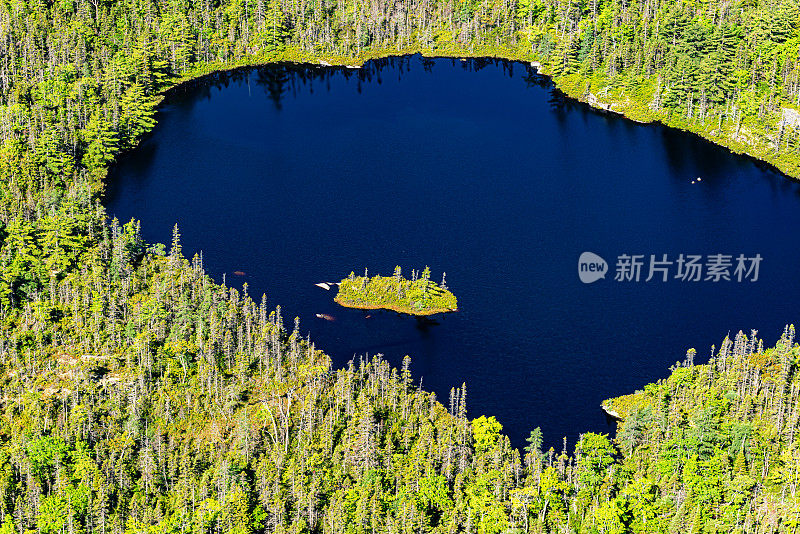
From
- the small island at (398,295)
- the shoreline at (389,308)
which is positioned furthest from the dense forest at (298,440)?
the small island at (398,295)

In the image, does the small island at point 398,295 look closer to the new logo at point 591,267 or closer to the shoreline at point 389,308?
the shoreline at point 389,308

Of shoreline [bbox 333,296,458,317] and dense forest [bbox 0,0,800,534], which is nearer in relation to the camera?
dense forest [bbox 0,0,800,534]

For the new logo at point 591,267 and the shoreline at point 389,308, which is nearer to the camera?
the shoreline at point 389,308

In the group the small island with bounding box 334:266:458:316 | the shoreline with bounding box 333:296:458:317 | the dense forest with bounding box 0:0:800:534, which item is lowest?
the dense forest with bounding box 0:0:800:534

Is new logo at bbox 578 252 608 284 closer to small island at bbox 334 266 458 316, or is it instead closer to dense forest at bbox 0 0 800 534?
small island at bbox 334 266 458 316

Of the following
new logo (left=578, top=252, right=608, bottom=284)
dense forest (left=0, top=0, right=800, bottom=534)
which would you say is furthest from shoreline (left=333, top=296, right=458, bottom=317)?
new logo (left=578, top=252, right=608, bottom=284)

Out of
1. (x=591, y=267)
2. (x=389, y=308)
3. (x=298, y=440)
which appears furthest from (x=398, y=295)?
(x=298, y=440)

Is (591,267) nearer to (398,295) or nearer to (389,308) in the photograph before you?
(398,295)

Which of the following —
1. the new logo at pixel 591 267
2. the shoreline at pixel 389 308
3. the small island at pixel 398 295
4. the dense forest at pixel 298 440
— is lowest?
the dense forest at pixel 298 440

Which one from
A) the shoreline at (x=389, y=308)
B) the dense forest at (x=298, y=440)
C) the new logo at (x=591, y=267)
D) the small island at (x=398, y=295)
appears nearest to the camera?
the dense forest at (x=298, y=440)

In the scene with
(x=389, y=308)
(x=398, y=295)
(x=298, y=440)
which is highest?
(x=398, y=295)
